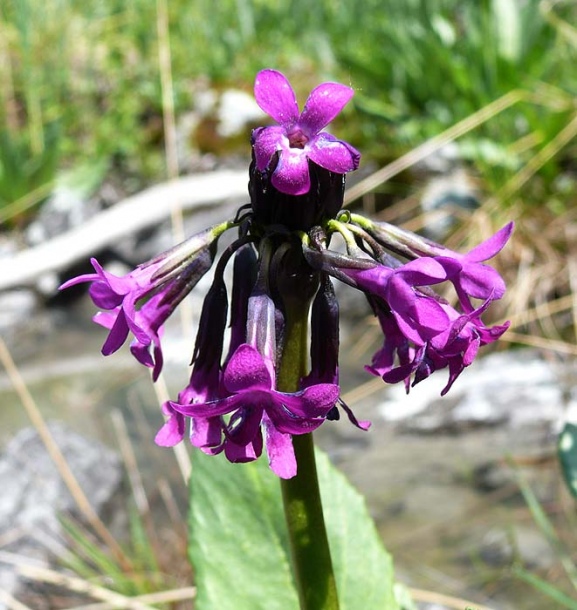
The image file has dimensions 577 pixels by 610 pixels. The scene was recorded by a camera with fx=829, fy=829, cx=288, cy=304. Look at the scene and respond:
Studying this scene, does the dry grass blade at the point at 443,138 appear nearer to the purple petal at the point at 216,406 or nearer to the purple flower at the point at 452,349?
the purple flower at the point at 452,349

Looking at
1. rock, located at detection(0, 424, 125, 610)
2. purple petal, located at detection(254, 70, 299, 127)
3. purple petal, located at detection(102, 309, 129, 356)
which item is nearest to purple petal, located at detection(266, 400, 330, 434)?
purple petal, located at detection(102, 309, 129, 356)

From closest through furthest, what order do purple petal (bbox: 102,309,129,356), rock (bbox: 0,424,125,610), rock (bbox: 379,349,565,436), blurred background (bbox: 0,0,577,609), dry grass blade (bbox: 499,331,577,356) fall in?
purple petal (bbox: 102,309,129,356), blurred background (bbox: 0,0,577,609), rock (bbox: 0,424,125,610), dry grass blade (bbox: 499,331,577,356), rock (bbox: 379,349,565,436)

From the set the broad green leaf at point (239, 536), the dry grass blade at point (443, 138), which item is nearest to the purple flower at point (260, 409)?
the broad green leaf at point (239, 536)

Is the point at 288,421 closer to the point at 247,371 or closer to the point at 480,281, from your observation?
the point at 247,371

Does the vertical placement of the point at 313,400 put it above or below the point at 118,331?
below

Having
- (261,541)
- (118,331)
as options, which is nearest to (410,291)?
(118,331)

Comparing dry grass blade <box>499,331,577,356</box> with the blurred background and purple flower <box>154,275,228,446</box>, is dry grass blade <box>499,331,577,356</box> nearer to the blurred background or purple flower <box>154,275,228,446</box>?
the blurred background

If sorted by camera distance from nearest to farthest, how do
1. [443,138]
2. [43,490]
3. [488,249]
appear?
[488,249], [43,490], [443,138]

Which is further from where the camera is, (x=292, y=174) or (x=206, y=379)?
(x=206, y=379)

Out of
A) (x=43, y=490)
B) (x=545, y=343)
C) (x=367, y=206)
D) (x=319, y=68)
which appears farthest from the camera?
(x=319, y=68)
